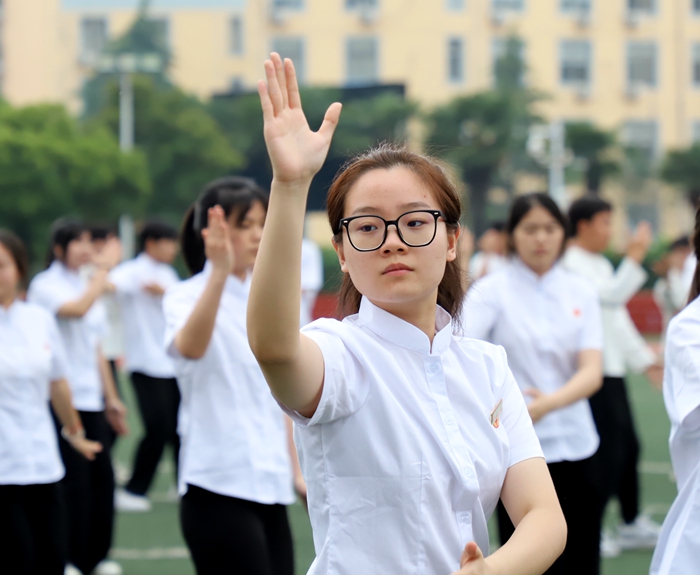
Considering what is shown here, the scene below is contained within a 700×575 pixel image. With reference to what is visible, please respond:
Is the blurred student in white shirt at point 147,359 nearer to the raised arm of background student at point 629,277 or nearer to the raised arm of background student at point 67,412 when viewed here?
the raised arm of background student at point 67,412

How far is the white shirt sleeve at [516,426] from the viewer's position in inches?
83.9

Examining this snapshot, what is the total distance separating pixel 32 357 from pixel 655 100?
39610 millimetres

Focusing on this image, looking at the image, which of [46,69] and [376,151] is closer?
[376,151]

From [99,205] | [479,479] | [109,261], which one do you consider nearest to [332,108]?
[479,479]

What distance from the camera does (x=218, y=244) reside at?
11.6 feet

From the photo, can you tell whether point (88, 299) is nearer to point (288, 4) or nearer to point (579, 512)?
point (579, 512)

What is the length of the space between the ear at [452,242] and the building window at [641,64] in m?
40.9

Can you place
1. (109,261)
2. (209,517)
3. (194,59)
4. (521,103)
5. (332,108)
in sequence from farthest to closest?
(194,59) → (521,103) → (109,261) → (209,517) → (332,108)

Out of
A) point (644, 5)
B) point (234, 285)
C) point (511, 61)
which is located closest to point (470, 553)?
point (234, 285)

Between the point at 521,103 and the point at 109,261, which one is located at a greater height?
the point at 521,103

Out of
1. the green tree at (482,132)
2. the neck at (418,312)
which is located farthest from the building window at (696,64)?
the neck at (418,312)

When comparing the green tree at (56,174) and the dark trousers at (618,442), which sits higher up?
the green tree at (56,174)

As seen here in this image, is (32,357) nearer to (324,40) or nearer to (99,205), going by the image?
(99,205)

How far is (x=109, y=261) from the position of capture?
5910 mm
